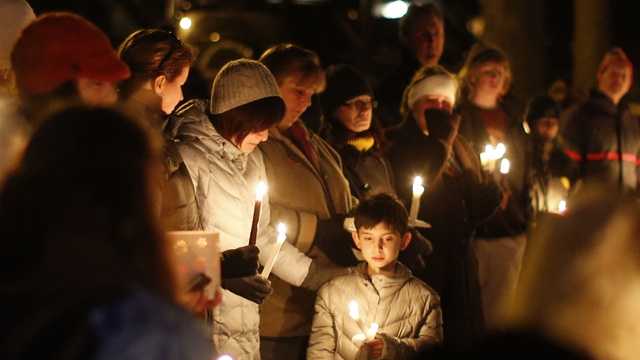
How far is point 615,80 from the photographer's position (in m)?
9.73

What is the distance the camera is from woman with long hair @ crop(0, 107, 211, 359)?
8.09ft

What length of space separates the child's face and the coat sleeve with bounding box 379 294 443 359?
0.90 feet

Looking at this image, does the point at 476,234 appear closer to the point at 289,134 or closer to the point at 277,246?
the point at 289,134

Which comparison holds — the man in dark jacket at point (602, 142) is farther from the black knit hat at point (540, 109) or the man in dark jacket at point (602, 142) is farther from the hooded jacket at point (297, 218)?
the hooded jacket at point (297, 218)

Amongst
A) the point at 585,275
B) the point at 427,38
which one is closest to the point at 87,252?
the point at 585,275

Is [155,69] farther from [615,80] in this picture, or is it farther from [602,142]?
[615,80]

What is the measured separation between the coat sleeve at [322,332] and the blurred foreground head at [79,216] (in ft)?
10.7

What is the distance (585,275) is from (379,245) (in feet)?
10.0

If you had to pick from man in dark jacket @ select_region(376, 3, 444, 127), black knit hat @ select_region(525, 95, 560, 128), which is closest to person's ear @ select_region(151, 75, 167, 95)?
man in dark jacket @ select_region(376, 3, 444, 127)

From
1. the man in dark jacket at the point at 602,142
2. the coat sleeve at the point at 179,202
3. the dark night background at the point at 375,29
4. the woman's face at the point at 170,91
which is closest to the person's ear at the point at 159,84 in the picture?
the woman's face at the point at 170,91

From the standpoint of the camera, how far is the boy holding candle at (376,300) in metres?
5.88

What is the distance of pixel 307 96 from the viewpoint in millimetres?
6188

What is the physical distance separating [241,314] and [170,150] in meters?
0.79

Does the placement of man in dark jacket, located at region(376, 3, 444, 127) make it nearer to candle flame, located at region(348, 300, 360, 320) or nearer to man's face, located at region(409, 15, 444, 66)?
man's face, located at region(409, 15, 444, 66)
